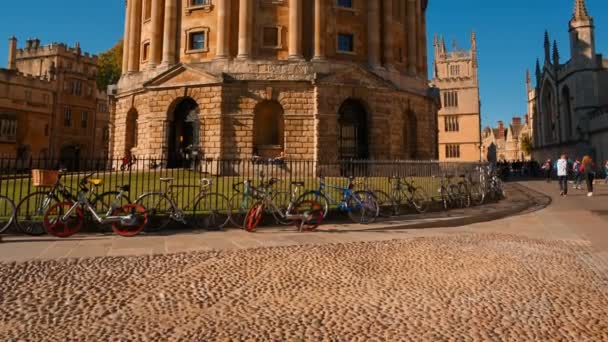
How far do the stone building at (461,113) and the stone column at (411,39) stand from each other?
4624 cm

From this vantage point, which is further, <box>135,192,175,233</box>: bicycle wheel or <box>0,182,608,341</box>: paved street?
<box>135,192,175,233</box>: bicycle wheel

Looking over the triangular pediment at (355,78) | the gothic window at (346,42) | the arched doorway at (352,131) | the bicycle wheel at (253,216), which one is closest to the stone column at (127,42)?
the triangular pediment at (355,78)

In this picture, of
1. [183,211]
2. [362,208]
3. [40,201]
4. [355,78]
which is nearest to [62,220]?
[40,201]

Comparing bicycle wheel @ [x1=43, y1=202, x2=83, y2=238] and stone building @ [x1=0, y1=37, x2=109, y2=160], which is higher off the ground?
stone building @ [x1=0, y1=37, x2=109, y2=160]

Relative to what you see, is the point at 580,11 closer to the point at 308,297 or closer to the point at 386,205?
the point at 386,205

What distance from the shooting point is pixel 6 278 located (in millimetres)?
5156

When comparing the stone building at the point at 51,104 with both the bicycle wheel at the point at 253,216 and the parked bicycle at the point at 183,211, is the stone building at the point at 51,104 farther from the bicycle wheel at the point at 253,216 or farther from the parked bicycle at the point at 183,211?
the bicycle wheel at the point at 253,216

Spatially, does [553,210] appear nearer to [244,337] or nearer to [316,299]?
[316,299]

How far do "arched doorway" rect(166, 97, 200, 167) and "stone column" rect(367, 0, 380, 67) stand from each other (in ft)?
40.8

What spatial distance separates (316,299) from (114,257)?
387 centimetres

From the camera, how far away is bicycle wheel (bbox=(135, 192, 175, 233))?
29.2 ft

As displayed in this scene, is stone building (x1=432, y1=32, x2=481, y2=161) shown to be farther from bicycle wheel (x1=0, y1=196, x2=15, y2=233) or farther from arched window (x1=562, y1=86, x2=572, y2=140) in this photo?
bicycle wheel (x1=0, y1=196, x2=15, y2=233)

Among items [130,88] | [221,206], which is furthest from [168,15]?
[221,206]

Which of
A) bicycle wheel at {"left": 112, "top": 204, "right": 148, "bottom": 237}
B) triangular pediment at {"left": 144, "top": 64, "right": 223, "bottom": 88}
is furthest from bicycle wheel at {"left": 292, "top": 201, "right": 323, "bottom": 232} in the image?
triangular pediment at {"left": 144, "top": 64, "right": 223, "bottom": 88}
